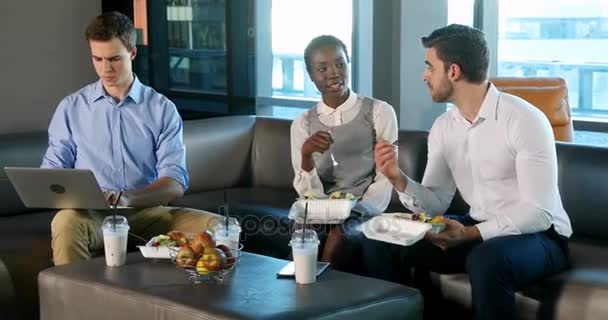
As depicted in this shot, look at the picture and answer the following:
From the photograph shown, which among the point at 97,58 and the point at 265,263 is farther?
the point at 97,58

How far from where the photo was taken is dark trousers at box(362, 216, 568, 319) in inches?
114

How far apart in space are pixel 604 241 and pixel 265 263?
4.40ft

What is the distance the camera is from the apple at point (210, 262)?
8.81 feet

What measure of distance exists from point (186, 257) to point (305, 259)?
1.11ft

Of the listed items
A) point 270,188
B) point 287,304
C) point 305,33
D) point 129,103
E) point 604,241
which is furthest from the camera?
point 305,33

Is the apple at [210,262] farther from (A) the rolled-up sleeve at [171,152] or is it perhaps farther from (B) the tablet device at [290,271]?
(A) the rolled-up sleeve at [171,152]

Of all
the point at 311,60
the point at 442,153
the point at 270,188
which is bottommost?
the point at 270,188

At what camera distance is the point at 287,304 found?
2514 millimetres

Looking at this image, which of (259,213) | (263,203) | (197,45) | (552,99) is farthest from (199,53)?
(552,99)

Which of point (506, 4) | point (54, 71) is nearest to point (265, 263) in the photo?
point (54, 71)

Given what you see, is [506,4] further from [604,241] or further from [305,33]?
[604,241]

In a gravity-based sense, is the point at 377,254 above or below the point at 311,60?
below

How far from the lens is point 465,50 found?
3129 millimetres

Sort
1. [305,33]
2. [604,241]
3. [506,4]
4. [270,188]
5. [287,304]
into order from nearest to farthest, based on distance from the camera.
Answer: [287,304] < [604,241] < [270,188] < [506,4] < [305,33]
